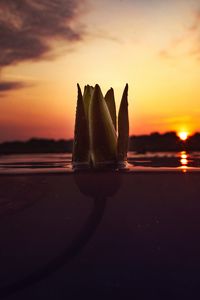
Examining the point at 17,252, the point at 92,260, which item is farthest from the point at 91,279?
the point at 17,252

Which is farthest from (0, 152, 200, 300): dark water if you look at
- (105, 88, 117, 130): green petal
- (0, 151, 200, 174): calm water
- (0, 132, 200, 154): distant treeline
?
(0, 132, 200, 154): distant treeline

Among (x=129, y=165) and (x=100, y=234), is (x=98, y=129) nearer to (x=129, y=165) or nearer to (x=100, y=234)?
(x=100, y=234)

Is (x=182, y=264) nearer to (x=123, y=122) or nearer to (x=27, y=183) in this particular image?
(x=123, y=122)

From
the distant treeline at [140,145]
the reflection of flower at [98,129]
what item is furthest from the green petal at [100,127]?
the distant treeline at [140,145]

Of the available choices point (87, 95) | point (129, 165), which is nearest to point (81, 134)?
point (87, 95)

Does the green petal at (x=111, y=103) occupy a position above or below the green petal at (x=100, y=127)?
above

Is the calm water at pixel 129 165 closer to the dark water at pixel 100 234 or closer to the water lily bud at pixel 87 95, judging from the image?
the dark water at pixel 100 234

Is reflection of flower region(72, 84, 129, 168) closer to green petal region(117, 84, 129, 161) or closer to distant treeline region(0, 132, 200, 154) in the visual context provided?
green petal region(117, 84, 129, 161)

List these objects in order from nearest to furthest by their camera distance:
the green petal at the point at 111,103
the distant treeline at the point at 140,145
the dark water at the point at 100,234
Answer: the dark water at the point at 100,234
the green petal at the point at 111,103
the distant treeline at the point at 140,145
